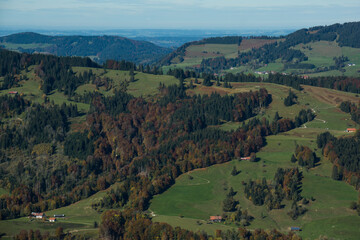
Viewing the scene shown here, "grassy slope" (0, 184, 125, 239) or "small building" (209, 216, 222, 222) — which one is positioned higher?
"small building" (209, 216, 222, 222)

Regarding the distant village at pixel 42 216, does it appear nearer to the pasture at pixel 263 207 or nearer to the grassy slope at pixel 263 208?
the pasture at pixel 263 207

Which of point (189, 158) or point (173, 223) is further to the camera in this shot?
point (189, 158)

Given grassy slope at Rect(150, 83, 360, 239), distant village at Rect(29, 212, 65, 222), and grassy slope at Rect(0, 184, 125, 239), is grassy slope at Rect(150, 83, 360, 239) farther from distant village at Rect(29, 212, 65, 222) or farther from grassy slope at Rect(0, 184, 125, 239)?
distant village at Rect(29, 212, 65, 222)

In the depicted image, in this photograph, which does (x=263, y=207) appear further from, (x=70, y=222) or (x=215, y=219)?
(x=70, y=222)

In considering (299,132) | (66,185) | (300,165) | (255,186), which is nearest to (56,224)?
(66,185)

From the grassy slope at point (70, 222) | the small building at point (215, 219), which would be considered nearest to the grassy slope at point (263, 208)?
the small building at point (215, 219)

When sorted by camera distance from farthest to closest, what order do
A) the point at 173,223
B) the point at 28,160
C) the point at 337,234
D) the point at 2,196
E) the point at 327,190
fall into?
the point at 28,160, the point at 2,196, the point at 327,190, the point at 173,223, the point at 337,234

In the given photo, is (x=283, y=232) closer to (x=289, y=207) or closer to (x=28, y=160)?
(x=289, y=207)

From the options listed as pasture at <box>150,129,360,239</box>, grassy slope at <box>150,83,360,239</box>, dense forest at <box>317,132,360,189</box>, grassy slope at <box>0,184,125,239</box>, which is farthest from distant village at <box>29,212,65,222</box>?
dense forest at <box>317,132,360,189</box>

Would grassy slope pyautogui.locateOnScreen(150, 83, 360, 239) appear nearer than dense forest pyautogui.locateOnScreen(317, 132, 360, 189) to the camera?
Yes
